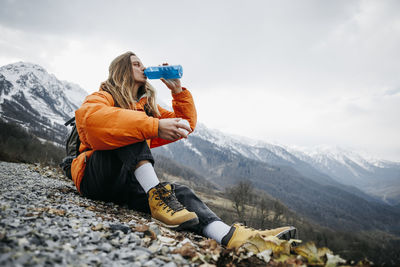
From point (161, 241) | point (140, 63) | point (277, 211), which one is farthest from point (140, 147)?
point (277, 211)

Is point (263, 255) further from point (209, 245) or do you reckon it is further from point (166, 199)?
point (166, 199)

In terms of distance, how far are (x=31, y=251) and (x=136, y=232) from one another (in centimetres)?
108

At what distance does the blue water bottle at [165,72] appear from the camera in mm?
4183

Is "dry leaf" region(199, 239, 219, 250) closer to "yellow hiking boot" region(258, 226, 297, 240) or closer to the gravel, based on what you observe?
the gravel

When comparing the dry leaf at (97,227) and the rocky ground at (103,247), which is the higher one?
the rocky ground at (103,247)

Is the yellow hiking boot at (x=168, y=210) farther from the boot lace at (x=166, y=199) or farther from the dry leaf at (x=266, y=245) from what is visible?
the dry leaf at (x=266, y=245)

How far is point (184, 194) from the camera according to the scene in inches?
143

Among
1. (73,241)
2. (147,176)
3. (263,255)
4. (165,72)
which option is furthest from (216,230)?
(165,72)

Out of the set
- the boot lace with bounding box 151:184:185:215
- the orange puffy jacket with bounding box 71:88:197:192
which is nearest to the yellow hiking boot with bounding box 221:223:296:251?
the boot lace with bounding box 151:184:185:215

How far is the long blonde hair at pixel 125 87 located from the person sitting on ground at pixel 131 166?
0.02 metres

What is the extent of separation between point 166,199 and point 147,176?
1.55 ft

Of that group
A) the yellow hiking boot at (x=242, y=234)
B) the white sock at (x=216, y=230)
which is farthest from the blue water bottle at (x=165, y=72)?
the yellow hiking boot at (x=242, y=234)

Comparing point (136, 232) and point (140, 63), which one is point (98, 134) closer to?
point (136, 232)

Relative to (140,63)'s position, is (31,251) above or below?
below
